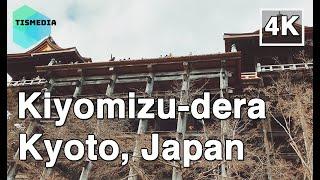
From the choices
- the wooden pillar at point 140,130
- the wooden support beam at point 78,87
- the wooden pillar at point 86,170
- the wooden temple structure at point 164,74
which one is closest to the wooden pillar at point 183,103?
the wooden temple structure at point 164,74

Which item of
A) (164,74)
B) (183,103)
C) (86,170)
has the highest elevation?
(164,74)

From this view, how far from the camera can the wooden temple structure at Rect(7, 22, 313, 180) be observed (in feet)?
67.1

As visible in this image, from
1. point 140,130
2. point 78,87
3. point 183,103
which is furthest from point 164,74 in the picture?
point 78,87

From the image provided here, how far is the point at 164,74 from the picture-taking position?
21.6 meters

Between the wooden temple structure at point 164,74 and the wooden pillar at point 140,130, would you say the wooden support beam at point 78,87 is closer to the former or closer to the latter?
the wooden temple structure at point 164,74

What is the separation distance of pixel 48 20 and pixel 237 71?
1136 cm

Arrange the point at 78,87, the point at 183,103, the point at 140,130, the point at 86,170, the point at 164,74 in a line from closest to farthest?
1. the point at 86,170
2. the point at 140,130
3. the point at 183,103
4. the point at 164,74
5. the point at 78,87

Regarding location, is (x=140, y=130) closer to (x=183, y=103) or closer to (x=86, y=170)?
(x=183, y=103)

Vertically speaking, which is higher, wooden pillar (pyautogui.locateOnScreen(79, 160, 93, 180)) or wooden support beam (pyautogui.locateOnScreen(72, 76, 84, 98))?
wooden support beam (pyautogui.locateOnScreen(72, 76, 84, 98))

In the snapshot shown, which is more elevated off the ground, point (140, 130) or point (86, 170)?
point (140, 130)

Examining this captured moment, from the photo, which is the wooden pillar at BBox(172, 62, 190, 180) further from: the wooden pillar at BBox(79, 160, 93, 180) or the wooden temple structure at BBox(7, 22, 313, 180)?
the wooden pillar at BBox(79, 160, 93, 180)

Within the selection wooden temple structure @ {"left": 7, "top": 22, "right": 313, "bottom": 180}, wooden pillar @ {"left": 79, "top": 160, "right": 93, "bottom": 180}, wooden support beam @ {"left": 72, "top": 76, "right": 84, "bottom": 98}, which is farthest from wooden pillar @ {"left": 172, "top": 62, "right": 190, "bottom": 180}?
wooden support beam @ {"left": 72, "top": 76, "right": 84, "bottom": 98}

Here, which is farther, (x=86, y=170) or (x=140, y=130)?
(x=140, y=130)
